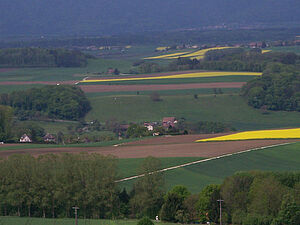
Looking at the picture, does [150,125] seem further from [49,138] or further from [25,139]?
[25,139]

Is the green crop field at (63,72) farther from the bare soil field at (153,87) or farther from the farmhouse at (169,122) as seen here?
the farmhouse at (169,122)

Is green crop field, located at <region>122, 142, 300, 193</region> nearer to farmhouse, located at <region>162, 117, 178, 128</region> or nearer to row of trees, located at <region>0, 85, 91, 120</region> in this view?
farmhouse, located at <region>162, 117, 178, 128</region>

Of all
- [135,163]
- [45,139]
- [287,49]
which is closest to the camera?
[135,163]

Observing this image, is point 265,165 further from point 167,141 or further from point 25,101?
point 25,101

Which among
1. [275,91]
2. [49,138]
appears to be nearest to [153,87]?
[275,91]

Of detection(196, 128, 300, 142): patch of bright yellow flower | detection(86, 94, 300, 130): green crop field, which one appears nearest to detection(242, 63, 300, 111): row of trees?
detection(86, 94, 300, 130): green crop field

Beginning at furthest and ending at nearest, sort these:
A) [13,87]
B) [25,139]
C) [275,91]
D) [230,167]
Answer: [13,87] → [275,91] → [25,139] → [230,167]

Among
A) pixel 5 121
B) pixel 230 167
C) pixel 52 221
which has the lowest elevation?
pixel 5 121

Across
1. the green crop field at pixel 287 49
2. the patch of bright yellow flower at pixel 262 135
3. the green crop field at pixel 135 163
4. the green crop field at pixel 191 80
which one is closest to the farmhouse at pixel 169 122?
the patch of bright yellow flower at pixel 262 135
